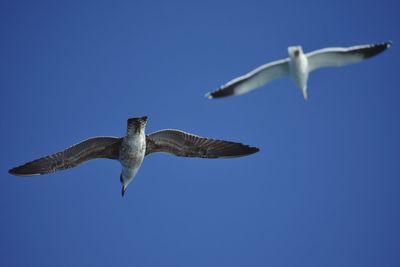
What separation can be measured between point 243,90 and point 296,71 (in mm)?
1557

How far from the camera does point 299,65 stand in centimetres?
1509

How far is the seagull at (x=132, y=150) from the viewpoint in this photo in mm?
19577

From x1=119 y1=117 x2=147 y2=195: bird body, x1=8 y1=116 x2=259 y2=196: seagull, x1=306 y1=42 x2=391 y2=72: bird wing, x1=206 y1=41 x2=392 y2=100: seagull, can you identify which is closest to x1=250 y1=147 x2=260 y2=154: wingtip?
x1=8 y1=116 x2=259 y2=196: seagull

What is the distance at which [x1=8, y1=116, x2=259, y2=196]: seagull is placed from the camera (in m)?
19.6

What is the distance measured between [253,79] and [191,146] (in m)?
5.65

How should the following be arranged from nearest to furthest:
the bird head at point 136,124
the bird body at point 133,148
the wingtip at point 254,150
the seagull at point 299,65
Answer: the seagull at point 299,65 → the bird head at point 136,124 → the bird body at point 133,148 → the wingtip at point 254,150

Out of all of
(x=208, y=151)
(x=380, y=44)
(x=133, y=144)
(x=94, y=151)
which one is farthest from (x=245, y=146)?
(x=380, y=44)

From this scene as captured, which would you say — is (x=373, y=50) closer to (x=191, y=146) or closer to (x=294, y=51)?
(x=294, y=51)

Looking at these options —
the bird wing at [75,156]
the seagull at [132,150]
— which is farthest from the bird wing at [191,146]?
the bird wing at [75,156]

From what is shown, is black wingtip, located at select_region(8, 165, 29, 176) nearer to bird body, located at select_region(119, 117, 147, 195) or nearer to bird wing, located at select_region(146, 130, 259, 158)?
bird body, located at select_region(119, 117, 147, 195)

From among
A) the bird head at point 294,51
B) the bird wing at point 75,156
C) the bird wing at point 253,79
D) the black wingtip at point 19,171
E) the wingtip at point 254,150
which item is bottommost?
the wingtip at point 254,150

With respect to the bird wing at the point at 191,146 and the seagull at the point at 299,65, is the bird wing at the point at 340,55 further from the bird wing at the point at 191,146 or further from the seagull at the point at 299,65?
the bird wing at the point at 191,146

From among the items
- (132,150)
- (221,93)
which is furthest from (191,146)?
(221,93)

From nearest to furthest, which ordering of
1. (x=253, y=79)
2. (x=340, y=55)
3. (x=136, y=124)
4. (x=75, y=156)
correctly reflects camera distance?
(x=340, y=55)
(x=253, y=79)
(x=136, y=124)
(x=75, y=156)
